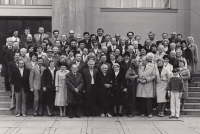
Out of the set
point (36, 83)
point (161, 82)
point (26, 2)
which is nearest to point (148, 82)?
point (161, 82)

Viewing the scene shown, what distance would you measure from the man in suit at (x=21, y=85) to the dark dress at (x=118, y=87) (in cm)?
301

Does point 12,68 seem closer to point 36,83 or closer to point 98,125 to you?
point 36,83

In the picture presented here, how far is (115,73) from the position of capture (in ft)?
42.7

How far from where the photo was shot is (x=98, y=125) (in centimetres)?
1162

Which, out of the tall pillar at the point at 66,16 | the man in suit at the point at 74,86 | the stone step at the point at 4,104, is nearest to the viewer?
the man in suit at the point at 74,86

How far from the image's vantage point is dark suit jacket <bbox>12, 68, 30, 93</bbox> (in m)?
13.0

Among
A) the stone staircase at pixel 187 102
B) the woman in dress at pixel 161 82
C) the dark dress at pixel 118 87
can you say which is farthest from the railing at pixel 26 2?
the woman in dress at pixel 161 82

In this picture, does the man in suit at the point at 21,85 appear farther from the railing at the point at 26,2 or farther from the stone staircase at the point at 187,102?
the railing at the point at 26,2

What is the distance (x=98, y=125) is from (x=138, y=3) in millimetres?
10012

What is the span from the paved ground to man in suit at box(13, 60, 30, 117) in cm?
42

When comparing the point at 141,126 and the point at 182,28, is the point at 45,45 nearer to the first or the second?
the point at 141,126

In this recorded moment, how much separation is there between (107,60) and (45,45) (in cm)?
252

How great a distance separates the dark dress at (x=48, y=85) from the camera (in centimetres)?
1295

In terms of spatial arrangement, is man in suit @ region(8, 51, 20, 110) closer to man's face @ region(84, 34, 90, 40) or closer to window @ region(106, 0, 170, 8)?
man's face @ region(84, 34, 90, 40)
